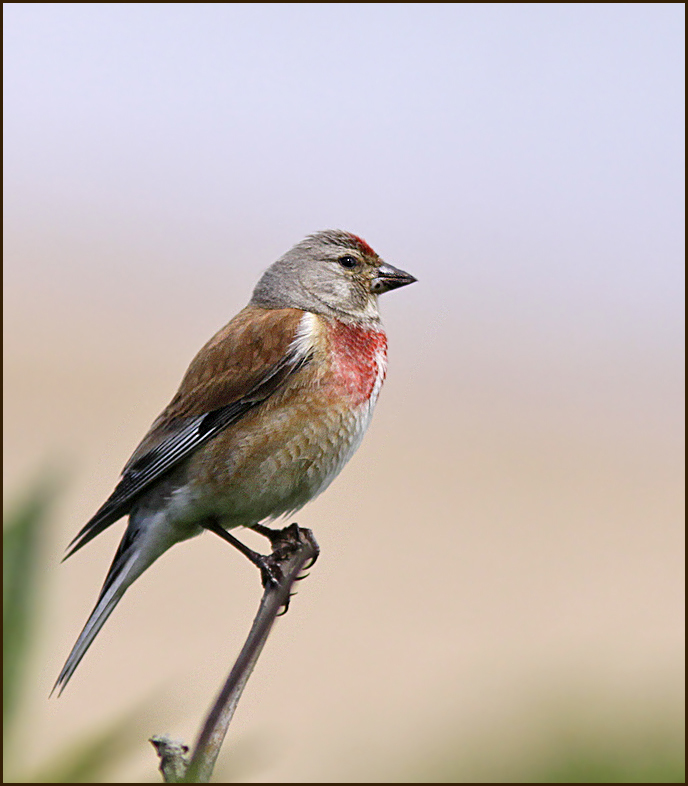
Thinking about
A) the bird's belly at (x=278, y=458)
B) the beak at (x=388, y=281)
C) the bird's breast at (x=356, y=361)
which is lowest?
the bird's belly at (x=278, y=458)

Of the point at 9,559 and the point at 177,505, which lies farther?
the point at 177,505

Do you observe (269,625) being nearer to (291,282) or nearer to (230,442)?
(230,442)

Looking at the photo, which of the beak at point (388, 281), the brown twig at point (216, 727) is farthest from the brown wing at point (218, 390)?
the brown twig at point (216, 727)

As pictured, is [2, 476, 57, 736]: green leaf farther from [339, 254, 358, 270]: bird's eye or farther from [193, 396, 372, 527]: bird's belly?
[339, 254, 358, 270]: bird's eye

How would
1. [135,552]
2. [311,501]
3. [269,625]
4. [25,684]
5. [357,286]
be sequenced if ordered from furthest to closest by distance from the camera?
1. [357,286]
2. [311,501]
3. [135,552]
4. [269,625]
5. [25,684]

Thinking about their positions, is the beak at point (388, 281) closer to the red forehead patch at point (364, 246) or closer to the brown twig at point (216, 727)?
the red forehead patch at point (364, 246)

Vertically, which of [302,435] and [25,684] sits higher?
[302,435]

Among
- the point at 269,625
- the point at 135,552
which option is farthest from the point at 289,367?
the point at 269,625

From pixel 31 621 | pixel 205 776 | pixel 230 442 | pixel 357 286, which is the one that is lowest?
pixel 205 776
